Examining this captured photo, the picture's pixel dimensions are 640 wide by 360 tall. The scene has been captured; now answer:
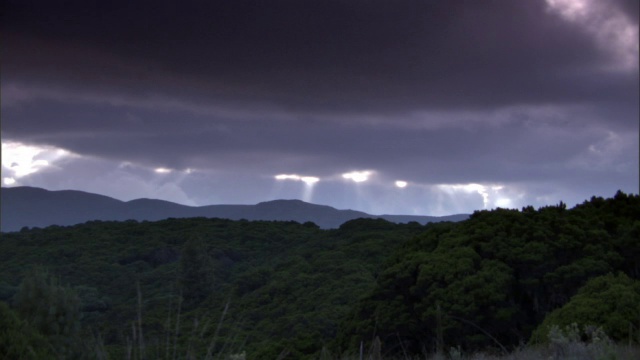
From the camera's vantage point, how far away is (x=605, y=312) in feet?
40.0

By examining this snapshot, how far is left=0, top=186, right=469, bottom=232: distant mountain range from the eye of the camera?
433 ft

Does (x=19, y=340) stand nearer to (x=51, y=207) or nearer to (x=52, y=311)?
(x=52, y=311)

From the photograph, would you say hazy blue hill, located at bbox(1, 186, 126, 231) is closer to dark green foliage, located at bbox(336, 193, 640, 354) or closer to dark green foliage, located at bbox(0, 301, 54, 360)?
dark green foliage, located at bbox(336, 193, 640, 354)

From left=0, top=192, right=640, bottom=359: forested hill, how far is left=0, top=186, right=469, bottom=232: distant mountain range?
86.9 meters

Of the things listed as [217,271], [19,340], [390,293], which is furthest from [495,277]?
[217,271]

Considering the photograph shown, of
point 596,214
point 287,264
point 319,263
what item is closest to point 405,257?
point 596,214

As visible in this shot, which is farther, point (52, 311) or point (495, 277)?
point (495, 277)

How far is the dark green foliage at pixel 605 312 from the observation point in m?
11.8

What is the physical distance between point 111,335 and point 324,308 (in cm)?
835

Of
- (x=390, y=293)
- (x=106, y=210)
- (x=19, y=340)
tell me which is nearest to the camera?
(x=19, y=340)

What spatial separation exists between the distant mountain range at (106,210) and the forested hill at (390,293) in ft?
285

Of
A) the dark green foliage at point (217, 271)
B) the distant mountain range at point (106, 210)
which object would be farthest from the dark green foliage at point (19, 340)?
the distant mountain range at point (106, 210)

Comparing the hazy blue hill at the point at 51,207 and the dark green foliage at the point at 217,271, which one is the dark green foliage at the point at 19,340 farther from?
the hazy blue hill at the point at 51,207

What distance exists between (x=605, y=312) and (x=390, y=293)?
5.38m
